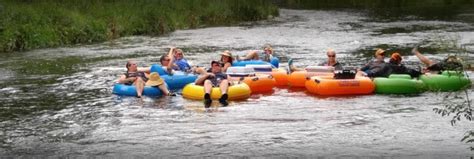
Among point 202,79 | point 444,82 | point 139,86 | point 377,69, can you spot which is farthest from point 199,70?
point 444,82

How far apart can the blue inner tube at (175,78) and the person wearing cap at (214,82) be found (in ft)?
2.78

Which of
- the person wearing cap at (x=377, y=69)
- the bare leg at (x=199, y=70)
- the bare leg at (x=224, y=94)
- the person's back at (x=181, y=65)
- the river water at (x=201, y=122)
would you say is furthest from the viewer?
the person's back at (x=181, y=65)

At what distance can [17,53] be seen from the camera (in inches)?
711

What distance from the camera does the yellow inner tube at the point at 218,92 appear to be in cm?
1039

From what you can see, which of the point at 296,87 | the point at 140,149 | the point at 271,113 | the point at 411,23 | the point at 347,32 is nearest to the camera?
the point at 140,149

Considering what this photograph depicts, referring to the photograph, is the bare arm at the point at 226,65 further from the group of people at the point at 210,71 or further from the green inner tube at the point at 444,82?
the green inner tube at the point at 444,82

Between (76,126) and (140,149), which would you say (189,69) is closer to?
(76,126)

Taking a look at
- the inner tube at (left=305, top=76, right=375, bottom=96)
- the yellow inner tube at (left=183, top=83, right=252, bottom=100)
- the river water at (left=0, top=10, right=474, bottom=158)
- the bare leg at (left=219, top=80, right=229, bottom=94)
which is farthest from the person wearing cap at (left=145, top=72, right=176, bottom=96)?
the inner tube at (left=305, top=76, right=375, bottom=96)

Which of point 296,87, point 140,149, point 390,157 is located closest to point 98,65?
point 296,87

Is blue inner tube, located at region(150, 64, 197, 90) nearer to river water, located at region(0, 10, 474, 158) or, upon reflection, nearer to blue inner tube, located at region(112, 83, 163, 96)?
blue inner tube, located at region(112, 83, 163, 96)

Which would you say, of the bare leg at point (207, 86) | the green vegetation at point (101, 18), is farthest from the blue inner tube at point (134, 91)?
the green vegetation at point (101, 18)

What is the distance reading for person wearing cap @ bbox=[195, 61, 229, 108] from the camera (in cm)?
1029

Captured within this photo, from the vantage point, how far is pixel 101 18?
2312cm

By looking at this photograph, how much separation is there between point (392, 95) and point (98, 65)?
7.38 metres
